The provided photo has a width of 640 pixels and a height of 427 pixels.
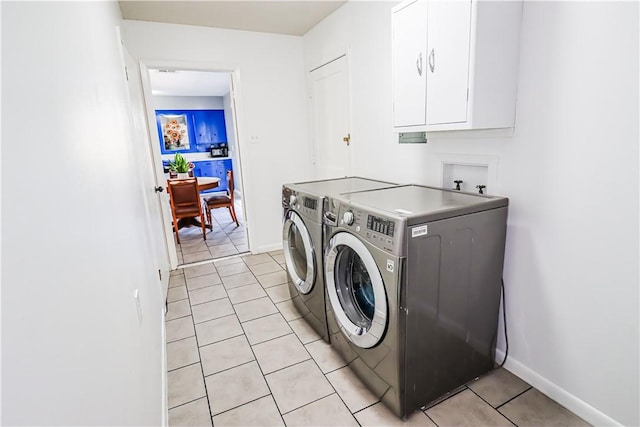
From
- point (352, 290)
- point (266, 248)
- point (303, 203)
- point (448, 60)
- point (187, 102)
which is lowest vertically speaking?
point (266, 248)

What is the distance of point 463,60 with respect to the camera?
155cm

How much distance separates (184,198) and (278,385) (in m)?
3.13

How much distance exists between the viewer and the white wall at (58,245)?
41 centimetres

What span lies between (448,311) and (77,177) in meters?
1.53

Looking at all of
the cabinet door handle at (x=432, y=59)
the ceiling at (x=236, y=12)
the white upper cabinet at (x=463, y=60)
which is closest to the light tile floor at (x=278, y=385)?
the white upper cabinet at (x=463, y=60)

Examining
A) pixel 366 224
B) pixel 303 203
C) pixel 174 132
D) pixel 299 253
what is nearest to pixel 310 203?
pixel 303 203

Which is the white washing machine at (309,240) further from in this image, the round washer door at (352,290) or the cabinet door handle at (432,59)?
the cabinet door handle at (432,59)

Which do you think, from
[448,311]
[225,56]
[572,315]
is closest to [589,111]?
[572,315]

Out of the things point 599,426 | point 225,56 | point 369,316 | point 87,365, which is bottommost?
point 599,426

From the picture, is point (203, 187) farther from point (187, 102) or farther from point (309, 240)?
point (187, 102)

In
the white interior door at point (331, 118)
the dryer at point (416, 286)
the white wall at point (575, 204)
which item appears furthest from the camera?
the white interior door at point (331, 118)

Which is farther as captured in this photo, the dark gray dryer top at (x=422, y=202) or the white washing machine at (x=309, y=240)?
the white washing machine at (x=309, y=240)

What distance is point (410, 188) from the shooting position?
7.04 ft

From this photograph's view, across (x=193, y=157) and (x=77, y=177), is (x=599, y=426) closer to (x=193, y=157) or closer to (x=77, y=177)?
(x=77, y=177)
